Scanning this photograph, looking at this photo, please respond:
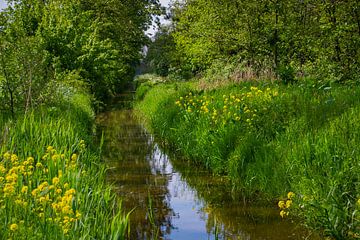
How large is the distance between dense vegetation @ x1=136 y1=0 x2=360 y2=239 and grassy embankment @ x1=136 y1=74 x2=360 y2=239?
0.6 inches

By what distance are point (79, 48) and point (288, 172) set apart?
52.1 ft

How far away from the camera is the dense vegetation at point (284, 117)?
17.0 ft

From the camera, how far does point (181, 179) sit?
847 centimetres

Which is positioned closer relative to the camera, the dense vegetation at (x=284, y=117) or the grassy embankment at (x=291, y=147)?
the grassy embankment at (x=291, y=147)

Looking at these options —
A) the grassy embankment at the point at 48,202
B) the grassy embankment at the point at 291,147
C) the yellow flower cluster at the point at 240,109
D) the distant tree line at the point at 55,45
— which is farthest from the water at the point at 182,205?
the distant tree line at the point at 55,45

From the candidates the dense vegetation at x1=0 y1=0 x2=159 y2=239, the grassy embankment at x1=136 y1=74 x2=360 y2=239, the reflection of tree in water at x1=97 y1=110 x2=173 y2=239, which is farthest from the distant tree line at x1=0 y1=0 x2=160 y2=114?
the grassy embankment at x1=136 y1=74 x2=360 y2=239

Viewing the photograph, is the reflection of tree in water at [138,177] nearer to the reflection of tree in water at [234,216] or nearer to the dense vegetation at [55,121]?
the dense vegetation at [55,121]

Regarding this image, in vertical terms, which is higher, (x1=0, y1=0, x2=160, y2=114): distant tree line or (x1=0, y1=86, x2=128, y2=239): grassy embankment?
(x1=0, y1=0, x2=160, y2=114): distant tree line

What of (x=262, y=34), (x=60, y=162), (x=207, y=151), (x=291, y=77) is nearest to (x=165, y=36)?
→ (x=262, y=34)

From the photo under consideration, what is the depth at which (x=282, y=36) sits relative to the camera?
16297mm

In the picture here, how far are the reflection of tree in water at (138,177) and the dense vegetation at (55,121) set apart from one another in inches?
13.1

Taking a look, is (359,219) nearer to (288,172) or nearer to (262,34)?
(288,172)

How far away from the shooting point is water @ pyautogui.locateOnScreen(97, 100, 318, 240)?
18.5 feet

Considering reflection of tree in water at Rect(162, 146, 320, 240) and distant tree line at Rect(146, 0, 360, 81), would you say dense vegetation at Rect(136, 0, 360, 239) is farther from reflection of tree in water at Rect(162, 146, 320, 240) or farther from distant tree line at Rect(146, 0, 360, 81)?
reflection of tree in water at Rect(162, 146, 320, 240)
